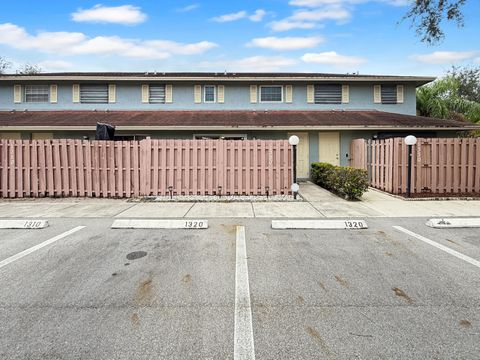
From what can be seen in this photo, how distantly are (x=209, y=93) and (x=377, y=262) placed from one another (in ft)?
46.7

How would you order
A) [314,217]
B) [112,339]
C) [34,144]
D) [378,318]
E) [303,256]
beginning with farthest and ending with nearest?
1. [34,144]
2. [314,217]
3. [303,256]
4. [378,318]
5. [112,339]

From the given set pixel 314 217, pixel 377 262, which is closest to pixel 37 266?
pixel 377 262

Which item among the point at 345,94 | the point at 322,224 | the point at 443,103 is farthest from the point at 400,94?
the point at 322,224

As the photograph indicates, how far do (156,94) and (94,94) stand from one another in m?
3.51

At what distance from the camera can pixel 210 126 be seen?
12.4 meters

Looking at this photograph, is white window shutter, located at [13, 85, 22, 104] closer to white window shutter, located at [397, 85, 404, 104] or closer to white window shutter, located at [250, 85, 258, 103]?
white window shutter, located at [250, 85, 258, 103]

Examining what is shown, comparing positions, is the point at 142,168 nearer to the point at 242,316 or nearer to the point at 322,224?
the point at 322,224

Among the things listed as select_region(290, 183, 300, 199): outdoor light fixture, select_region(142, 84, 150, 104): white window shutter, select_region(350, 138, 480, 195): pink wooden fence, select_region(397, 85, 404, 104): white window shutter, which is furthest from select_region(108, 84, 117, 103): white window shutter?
select_region(397, 85, 404, 104): white window shutter

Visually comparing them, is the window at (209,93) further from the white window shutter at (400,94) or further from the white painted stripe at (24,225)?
the white painted stripe at (24,225)

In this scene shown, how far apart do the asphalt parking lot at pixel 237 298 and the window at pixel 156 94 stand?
12.3m

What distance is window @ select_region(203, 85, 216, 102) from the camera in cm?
1634

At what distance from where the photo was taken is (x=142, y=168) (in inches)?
378

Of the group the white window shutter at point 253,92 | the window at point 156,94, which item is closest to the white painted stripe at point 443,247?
the white window shutter at point 253,92

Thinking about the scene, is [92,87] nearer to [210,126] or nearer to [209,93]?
[209,93]
